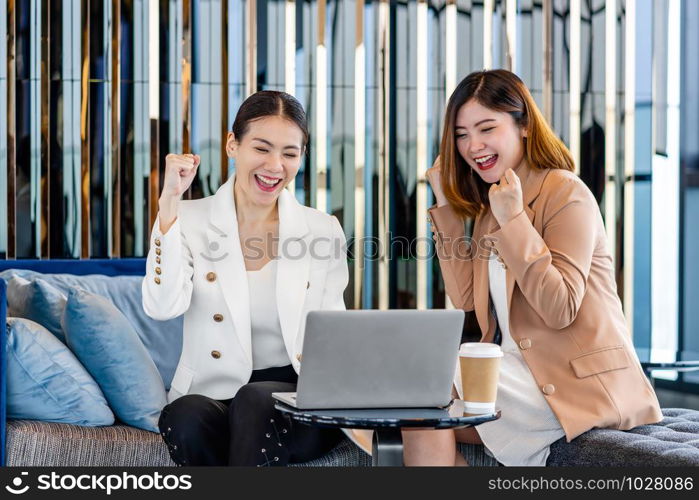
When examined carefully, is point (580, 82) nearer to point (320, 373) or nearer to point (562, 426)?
point (562, 426)

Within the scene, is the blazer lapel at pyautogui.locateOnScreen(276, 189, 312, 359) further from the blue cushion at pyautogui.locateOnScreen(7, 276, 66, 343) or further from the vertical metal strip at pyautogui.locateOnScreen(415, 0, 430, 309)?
the vertical metal strip at pyautogui.locateOnScreen(415, 0, 430, 309)

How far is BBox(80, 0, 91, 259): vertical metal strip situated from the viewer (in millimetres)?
3623

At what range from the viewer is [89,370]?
2.58m

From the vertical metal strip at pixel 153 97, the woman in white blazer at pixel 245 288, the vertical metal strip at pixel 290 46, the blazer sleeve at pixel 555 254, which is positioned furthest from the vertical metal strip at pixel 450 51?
the blazer sleeve at pixel 555 254

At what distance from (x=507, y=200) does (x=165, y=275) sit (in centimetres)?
84

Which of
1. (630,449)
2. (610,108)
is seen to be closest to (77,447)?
(630,449)

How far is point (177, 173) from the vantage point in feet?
7.16

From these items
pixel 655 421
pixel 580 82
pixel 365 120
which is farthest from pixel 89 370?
pixel 580 82

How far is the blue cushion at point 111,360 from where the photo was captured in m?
2.54

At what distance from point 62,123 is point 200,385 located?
5.66ft

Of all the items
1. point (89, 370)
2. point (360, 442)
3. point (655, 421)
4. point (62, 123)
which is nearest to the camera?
point (360, 442)

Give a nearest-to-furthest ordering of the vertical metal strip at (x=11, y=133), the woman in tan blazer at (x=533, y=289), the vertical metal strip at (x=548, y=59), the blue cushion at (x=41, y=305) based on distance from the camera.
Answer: the woman in tan blazer at (x=533, y=289), the blue cushion at (x=41, y=305), the vertical metal strip at (x=11, y=133), the vertical metal strip at (x=548, y=59)

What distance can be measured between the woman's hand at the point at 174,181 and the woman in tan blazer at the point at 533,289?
66 centimetres

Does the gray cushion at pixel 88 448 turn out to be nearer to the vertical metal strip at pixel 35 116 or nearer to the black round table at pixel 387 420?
the black round table at pixel 387 420
